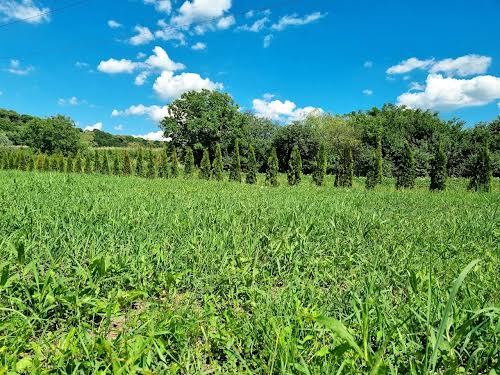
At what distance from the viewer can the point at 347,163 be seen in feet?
80.4

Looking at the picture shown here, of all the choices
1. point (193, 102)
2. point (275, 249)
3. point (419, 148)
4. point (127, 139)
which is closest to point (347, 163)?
point (419, 148)

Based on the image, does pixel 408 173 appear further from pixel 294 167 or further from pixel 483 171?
pixel 294 167

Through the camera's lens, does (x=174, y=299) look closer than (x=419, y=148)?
Yes

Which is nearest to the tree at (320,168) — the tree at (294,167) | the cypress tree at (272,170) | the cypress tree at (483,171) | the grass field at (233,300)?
the tree at (294,167)

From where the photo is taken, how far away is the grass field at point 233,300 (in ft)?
5.81

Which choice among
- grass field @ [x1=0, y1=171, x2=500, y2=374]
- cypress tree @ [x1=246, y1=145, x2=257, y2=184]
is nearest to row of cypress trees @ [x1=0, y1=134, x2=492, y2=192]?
cypress tree @ [x1=246, y1=145, x2=257, y2=184]

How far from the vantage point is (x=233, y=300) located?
2629 millimetres

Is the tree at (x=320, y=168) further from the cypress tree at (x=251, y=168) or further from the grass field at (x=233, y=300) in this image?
the grass field at (x=233, y=300)

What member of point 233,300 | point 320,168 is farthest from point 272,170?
point 233,300

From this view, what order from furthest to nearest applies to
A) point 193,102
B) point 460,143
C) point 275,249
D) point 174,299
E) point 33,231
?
point 193,102 → point 460,143 → point 275,249 → point 33,231 → point 174,299

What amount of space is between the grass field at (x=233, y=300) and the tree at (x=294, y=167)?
20772 mm

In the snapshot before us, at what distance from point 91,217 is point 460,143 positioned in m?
42.0

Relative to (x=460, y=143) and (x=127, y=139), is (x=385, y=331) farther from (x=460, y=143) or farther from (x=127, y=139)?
(x=127, y=139)

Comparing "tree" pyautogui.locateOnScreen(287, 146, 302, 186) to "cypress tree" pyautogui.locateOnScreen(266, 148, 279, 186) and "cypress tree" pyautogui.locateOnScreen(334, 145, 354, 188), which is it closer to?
"cypress tree" pyautogui.locateOnScreen(266, 148, 279, 186)
